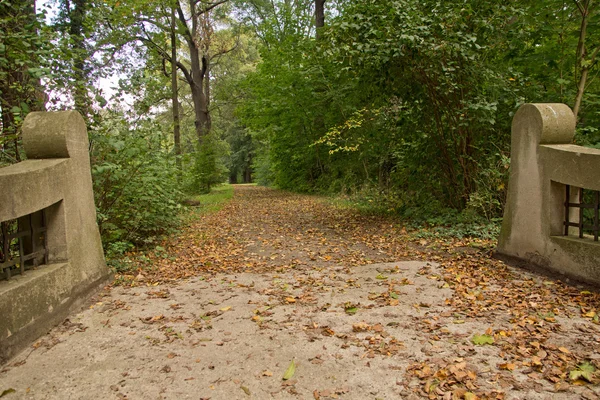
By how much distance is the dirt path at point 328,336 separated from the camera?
2564 millimetres

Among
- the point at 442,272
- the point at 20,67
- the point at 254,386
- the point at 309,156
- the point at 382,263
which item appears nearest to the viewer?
the point at 254,386

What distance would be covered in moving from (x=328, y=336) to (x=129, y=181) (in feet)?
13.5

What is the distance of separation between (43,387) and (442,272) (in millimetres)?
4186

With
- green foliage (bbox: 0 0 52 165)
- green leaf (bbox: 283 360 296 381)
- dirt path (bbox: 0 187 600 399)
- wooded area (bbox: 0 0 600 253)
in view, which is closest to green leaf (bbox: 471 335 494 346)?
dirt path (bbox: 0 187 600 399)

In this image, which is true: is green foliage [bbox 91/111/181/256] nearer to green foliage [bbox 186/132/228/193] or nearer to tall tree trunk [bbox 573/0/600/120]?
tall tree trunk [bbox 573/0/600/120]

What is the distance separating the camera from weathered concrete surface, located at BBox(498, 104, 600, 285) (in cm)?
405

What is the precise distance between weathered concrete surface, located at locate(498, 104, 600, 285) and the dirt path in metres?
0.30

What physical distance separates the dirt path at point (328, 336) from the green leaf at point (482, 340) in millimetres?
15

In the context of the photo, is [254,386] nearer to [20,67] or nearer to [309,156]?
[20,67]

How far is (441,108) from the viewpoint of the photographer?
24.0 feet

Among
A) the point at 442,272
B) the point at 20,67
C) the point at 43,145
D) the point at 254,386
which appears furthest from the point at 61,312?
the point at 442,272

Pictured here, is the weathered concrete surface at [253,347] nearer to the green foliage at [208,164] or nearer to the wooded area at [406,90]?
the wooded area at [406,90]

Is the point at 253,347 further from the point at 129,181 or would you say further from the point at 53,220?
the point at 129,181

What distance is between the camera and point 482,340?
3.07 meters
